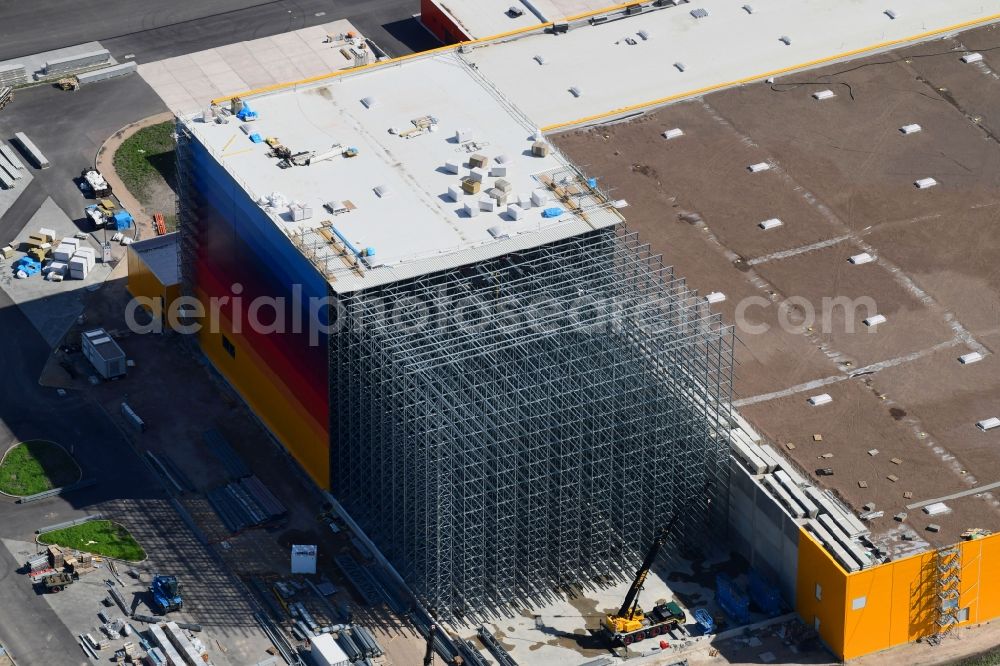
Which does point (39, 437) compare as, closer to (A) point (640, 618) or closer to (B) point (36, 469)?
(B) point (36, 469)

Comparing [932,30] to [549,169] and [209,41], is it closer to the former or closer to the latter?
[549,169]

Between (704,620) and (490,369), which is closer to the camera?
(490,369)

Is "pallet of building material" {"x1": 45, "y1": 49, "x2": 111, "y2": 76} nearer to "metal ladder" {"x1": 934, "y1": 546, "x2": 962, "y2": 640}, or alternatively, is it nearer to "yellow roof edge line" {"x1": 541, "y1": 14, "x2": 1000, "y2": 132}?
"yellow roof edge line" {"x1": 541, "y1": 14, "x2": 1000, "y2": 132}

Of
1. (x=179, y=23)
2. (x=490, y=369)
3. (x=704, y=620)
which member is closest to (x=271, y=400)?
(x=490, y=369)

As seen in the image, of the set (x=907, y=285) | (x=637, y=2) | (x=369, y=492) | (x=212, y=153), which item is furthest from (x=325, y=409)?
(x=637, y=2)

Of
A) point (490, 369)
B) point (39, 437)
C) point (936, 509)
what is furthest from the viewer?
point (39, 437)
